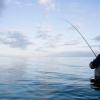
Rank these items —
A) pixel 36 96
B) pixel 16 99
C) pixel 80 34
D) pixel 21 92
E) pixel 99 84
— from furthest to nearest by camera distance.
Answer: pixel 80 34, pixel 99 84, pixel 21 92, pixel 36 96, pixel 16 99

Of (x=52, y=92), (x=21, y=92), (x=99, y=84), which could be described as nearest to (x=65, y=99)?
(x=52, y=92)

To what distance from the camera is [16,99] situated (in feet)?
40.5

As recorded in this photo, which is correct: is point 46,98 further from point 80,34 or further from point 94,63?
point 80,34

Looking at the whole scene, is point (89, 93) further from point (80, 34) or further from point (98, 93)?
point (80, 34)

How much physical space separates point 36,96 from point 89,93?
343 centimetres

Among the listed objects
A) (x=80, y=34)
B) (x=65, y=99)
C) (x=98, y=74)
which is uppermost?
(x=80, y=34)

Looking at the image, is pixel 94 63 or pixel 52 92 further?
pixel 94 63

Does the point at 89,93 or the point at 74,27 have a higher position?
the point at 74,27

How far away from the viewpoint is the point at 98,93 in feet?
47.2

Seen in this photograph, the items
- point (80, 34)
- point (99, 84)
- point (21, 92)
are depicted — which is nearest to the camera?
point (21, 92)

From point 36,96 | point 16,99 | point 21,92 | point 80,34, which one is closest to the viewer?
point 16,99

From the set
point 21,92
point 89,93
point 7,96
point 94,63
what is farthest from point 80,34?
point 7,96

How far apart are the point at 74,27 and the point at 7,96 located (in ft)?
29.2

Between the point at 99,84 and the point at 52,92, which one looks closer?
the point at 52,92
